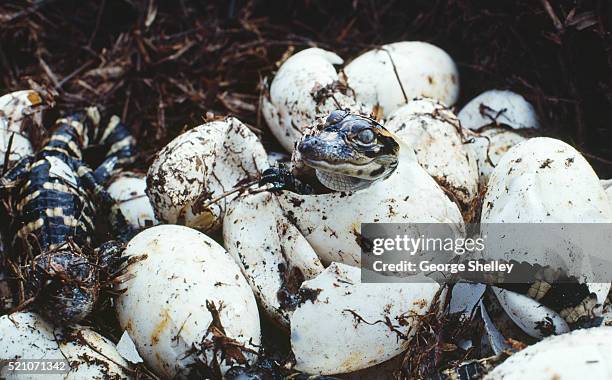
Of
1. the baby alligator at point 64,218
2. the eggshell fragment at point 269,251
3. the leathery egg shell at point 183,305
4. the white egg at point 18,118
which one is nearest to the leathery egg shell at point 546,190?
the eggshell fragment at point 269,251

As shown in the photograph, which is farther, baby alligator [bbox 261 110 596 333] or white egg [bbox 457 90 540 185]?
white egg [bbox 457 90 540 185]

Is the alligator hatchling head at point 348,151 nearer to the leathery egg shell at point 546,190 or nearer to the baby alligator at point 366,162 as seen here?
the baby alligator at point 366,162

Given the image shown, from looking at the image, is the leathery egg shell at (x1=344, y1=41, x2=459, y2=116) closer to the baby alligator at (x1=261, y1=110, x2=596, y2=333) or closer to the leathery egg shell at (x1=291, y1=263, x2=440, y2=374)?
the baby alligator at (x1=261, y1=110, x2=596, y2=333)

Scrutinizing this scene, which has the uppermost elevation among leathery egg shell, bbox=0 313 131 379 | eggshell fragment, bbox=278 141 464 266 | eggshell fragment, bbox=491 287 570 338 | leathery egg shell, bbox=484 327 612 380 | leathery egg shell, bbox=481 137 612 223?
leathery egg shell, bbox=481 137 612 223

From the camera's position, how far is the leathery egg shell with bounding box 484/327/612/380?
1.12 meters

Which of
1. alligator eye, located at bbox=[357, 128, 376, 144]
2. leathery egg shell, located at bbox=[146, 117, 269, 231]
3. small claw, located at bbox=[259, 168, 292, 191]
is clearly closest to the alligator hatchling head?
alligator eye, located at bbox=[357, 128, 376, 144]

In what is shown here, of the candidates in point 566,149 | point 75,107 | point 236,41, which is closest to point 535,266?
point 566,149

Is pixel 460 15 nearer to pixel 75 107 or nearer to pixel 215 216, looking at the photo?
pixel 215 216

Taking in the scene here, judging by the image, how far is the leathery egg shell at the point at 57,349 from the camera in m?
1.44

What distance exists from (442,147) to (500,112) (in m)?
0.38

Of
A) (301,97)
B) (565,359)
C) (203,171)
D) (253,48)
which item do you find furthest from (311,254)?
→ (253,48)

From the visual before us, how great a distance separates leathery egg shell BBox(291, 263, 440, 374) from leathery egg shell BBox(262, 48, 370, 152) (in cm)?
48

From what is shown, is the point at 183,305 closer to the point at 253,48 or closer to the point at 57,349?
the point at 57,349

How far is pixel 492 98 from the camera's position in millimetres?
2049
